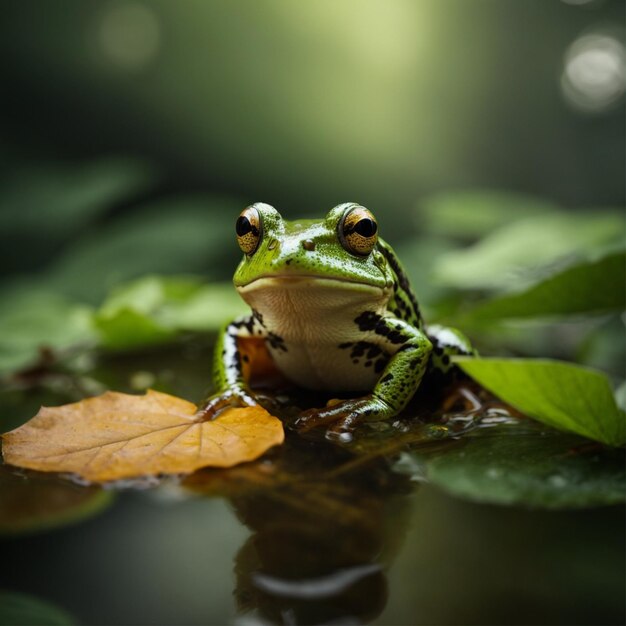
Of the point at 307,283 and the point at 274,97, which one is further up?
the point at 274,97

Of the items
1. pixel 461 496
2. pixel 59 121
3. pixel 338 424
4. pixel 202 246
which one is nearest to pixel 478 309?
pixel 338 424

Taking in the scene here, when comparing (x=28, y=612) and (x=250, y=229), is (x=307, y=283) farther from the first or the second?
(x=28, y=612)

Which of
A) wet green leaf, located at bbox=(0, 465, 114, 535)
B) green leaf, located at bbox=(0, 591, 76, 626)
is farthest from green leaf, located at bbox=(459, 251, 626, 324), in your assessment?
green leaf, located at bbox=(0, 591, 76, 626)

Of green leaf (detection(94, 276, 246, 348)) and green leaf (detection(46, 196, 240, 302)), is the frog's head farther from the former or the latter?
green leaf (detection(46, 196, 240, 302))

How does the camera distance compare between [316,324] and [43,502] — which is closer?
[43,502]

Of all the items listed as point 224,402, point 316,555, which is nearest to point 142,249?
point 224,402

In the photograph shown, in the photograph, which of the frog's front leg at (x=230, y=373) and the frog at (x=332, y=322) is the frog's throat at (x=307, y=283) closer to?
the frog at (x=332, y=322)

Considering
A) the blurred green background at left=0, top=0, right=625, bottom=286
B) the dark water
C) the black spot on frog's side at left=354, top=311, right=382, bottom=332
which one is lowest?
the dark water
